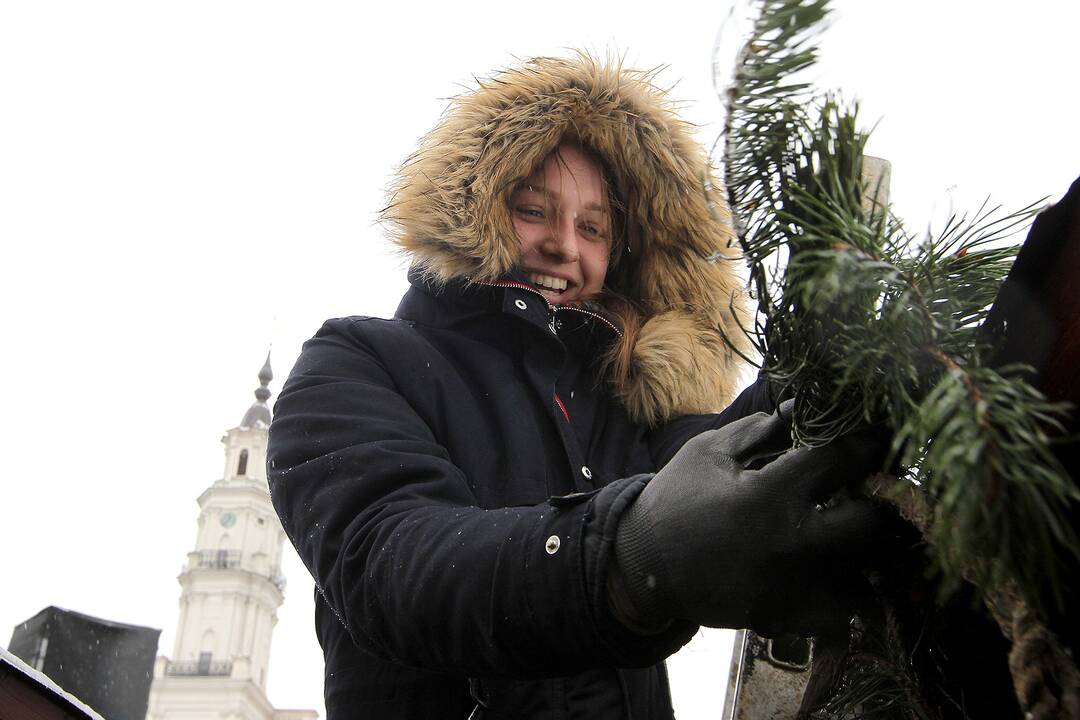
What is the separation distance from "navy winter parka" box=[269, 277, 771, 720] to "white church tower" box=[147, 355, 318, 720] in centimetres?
5379

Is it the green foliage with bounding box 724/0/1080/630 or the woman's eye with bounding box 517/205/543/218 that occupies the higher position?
the woman's eye with bounding box 517/205/543/218

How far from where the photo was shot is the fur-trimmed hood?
2492mm

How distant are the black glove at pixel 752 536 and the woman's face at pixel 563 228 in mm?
1174

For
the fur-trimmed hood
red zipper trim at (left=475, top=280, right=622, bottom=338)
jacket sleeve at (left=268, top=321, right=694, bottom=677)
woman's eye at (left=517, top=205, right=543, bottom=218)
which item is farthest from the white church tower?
jacket sleeve at (left=268, top=321, right=694, bottom=677)

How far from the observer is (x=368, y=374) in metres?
2.18

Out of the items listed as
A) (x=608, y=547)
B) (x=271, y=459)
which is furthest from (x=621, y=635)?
(x=271, y=459)

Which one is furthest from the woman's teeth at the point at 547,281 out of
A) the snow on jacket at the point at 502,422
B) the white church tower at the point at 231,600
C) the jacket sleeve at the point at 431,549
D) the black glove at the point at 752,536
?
the white church tower at the point at 231,600

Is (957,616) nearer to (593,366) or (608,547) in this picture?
(608,547)

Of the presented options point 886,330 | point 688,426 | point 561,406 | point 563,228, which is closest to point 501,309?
point 561,406

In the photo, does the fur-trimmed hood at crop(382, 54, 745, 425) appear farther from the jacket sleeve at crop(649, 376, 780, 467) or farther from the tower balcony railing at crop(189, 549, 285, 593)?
the tower balcony railing at crop(189, 549, 285, 593)

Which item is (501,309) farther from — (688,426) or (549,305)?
(688,426)

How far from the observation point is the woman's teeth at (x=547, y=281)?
2611 millimetres

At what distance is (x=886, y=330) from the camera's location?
1130 mm

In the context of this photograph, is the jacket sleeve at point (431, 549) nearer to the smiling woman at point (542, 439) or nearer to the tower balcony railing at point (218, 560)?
the smiling woman at point (542, 439)
